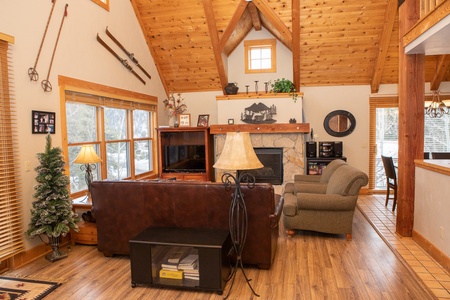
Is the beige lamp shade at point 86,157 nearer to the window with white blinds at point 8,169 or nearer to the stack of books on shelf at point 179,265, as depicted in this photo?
the window with white blinds at point 8,169

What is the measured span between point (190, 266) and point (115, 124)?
11.5ft

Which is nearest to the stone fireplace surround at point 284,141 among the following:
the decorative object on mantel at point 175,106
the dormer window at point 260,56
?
the decorative object on mantel at point 175,106

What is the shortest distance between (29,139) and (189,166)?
12.4ft

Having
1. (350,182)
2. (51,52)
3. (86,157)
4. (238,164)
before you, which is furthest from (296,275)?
(51,52)

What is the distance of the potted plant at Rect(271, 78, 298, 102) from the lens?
6.57 metres

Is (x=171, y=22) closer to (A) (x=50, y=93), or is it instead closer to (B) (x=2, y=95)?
(A) (x=50, y=93)

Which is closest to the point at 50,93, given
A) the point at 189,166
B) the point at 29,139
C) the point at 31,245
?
the point at 29,139

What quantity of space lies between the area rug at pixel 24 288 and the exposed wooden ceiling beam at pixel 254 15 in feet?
18.6

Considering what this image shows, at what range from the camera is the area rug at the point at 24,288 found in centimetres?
277

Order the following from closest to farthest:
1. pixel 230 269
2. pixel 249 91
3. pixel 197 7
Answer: pixel 230 269 → pixel 197 7 → pixel 249 91

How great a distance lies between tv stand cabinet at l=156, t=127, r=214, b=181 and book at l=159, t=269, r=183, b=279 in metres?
3.97

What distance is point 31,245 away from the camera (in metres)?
3.62

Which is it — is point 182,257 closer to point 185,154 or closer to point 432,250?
point 432,250

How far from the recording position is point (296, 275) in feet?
10.2
